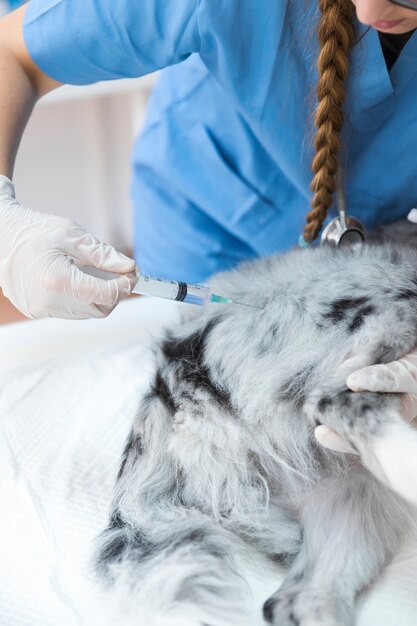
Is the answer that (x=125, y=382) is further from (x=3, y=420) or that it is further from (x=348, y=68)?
(x=348, y=68)

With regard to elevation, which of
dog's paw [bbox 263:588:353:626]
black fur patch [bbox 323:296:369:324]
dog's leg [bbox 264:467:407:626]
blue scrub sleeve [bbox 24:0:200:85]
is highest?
blue scrub sleeve [bbox 24:0:200:85]

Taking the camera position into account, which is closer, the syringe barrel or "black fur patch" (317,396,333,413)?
"black fur patch" (317,396,333,413)

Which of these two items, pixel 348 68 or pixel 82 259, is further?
pixel 348 68

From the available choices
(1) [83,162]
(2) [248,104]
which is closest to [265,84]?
(2) [248,104]

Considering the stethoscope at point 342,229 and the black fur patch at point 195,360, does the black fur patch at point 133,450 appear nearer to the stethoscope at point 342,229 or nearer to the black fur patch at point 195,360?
the black fur patch at point 195,360

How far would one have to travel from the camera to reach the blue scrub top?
129cm

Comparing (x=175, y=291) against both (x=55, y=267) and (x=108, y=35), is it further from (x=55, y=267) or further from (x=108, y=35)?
(x=108, y=35)

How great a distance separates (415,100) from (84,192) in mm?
2992

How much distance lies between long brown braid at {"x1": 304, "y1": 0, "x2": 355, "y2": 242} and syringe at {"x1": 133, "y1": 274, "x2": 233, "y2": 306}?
30 cm

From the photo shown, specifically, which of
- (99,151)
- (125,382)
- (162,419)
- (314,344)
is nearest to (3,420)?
(125,382)

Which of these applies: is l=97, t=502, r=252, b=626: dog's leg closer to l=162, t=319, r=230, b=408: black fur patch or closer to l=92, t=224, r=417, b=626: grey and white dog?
l=92, t=224, r=417, b=626: grey and white dog

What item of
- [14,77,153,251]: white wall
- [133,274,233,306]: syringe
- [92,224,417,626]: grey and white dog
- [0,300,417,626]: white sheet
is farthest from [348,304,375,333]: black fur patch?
[14,77,153,251]: white wall

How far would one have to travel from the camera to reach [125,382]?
1562mm

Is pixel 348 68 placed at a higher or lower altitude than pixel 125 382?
higher
